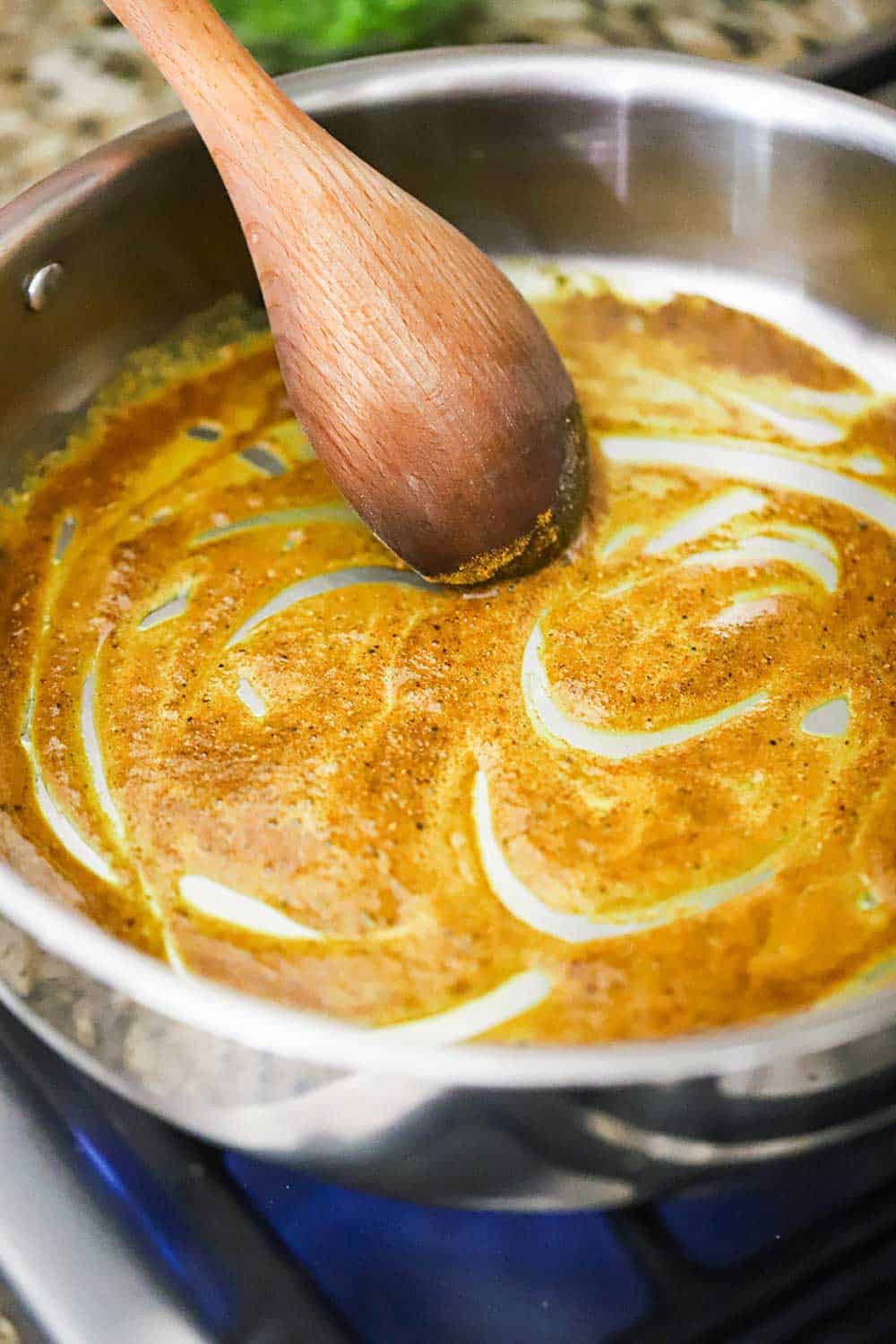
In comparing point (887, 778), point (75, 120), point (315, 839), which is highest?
point (75, 120)

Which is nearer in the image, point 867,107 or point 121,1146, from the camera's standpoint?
point 121,1146

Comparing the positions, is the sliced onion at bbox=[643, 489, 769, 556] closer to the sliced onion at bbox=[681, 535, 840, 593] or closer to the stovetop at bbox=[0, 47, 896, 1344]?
the sliced onion at bbox=[681, 535, 840, 593]

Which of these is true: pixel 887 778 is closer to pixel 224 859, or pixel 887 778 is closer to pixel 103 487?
pixel 224 859

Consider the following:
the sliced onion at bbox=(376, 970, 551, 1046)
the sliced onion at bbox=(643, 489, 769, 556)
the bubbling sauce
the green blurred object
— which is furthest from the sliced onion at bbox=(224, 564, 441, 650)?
the green blurred object

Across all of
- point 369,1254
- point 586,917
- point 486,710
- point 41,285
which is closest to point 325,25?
point 41,285

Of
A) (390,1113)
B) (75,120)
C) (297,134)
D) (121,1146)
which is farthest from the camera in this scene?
(75,120)

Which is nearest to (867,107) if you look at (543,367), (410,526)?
(543,367)

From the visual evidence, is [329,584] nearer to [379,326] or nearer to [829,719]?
[379,326]
